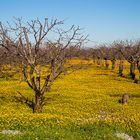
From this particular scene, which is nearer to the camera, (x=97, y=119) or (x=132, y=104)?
(x=97, y=119)

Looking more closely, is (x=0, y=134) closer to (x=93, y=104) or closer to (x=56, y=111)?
(x=56, y=111)

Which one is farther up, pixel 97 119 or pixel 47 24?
pixel 47 24

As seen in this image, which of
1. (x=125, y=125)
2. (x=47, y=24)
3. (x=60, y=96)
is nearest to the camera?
(x=125, y=125)

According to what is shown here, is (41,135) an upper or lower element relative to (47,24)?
lower

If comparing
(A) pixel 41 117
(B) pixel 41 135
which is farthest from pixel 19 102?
(B) pixel 41 135

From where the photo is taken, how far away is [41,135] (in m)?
19.3

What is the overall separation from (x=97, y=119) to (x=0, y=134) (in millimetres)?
7295

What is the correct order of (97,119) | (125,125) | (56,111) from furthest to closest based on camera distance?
(56,111) → (97,119) → (125,125)

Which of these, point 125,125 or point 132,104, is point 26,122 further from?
point 132,104

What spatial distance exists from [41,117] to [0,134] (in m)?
5.18

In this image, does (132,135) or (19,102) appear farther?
(19,102)

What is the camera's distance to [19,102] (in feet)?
109

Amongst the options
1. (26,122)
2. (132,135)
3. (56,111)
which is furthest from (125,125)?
(56,111)

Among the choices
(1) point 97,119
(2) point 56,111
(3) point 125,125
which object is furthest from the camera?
(2) point 56,111
